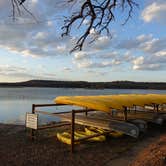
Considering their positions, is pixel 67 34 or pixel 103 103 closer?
pixel 67 34

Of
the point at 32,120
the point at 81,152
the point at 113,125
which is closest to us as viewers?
the point at 81,152

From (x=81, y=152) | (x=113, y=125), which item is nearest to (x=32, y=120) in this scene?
(x=81, y=152)

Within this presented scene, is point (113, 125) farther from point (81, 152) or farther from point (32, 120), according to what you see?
point (32, 120)

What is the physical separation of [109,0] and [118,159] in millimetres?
4585

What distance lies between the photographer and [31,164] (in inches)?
289

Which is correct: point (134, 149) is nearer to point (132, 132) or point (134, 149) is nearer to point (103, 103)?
point (132, 132)

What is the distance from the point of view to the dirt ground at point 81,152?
746cm

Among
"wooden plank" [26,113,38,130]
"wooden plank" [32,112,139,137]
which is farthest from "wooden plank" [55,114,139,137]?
"wooden plank" [26,113,38,130]

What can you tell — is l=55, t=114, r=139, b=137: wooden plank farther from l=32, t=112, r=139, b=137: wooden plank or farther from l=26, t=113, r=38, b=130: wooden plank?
l=26, t=113, r=38, b=130: wooden plank

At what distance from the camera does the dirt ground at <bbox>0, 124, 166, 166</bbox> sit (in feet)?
24.5

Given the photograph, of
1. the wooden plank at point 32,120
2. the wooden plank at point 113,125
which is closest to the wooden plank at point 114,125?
the wooden plank at point 113,125

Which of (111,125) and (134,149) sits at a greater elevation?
(111,125)

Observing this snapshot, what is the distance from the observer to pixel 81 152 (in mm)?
8461

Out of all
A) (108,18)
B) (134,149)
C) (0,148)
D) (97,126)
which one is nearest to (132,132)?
(134,149)
